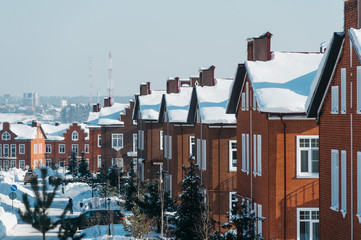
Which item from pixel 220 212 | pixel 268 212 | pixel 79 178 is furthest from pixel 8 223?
pixel 79 178

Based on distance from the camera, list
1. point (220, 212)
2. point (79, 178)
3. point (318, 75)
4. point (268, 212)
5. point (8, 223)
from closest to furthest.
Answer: point (318, 75)
point (268, 212)
point (220, 212)
point (8, 223)
point (79, 178)

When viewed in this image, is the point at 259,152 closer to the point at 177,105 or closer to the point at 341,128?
the point at 341,128

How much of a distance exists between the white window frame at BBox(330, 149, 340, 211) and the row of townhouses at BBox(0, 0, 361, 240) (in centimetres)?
3

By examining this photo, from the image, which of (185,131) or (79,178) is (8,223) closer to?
(185,131)

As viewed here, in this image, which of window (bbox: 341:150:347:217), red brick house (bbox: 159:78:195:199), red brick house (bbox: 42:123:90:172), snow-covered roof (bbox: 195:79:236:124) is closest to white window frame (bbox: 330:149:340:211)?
window (bbox: 341:150:347:217)

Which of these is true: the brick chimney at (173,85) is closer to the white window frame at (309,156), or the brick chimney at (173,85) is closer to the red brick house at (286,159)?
the red brick house at (286,159)

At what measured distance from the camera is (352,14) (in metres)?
18.8

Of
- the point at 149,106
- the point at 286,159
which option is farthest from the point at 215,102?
the point at 149,106

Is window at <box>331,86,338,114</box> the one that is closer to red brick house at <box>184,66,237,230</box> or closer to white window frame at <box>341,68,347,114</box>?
white window frame at <box>341,68,347,114</box>

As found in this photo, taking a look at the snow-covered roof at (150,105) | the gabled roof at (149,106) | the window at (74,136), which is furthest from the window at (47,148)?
the snow-covered roof at (150,105)

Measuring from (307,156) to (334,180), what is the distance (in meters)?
5.77

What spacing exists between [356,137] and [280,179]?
749 cm

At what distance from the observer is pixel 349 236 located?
1853 centimetres

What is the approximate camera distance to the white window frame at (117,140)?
261 ft
